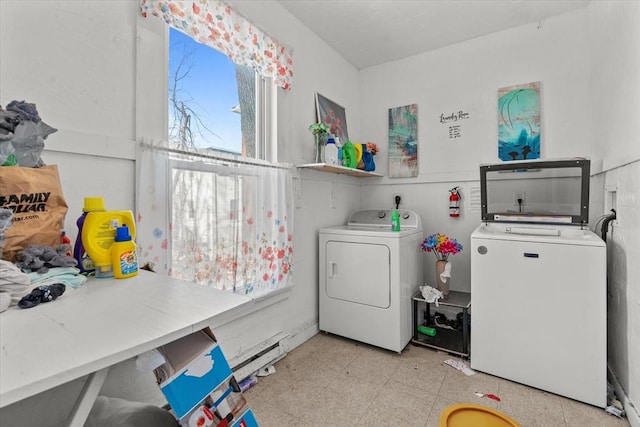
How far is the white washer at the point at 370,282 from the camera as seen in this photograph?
2297 mm

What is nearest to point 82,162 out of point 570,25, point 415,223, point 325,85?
point 325,85

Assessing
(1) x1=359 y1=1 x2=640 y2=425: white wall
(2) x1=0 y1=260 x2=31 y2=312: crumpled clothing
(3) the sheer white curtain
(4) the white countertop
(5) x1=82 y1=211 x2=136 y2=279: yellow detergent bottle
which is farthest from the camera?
(1) x1=359 y1=1 x2=640 y2=425: white wall

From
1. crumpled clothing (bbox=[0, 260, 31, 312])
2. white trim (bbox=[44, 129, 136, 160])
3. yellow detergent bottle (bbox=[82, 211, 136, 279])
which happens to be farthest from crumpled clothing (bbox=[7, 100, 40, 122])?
crumpled clothing (bbox=[0, 260, 31, 312])

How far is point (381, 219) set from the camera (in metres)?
2.89

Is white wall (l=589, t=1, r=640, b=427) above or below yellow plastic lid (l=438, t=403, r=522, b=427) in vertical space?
above

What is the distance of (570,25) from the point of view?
2.38 metres

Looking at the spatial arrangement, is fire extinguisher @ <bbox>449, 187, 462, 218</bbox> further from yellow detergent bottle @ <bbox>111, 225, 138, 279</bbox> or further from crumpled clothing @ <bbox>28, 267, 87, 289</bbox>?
crumpled clothing @ <bbox>28, 267, 87, 289</bbox>

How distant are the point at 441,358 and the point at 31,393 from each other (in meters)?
2.39

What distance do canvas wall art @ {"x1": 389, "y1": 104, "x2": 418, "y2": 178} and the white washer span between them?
2.07 feet

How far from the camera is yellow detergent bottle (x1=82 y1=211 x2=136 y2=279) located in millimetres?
1019

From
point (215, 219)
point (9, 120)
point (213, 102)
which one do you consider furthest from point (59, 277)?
point (213, 102)

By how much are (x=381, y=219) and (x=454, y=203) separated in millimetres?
667

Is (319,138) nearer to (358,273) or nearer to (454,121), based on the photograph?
(358,273)

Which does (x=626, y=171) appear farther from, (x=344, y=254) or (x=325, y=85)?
(x=325, y=85)
